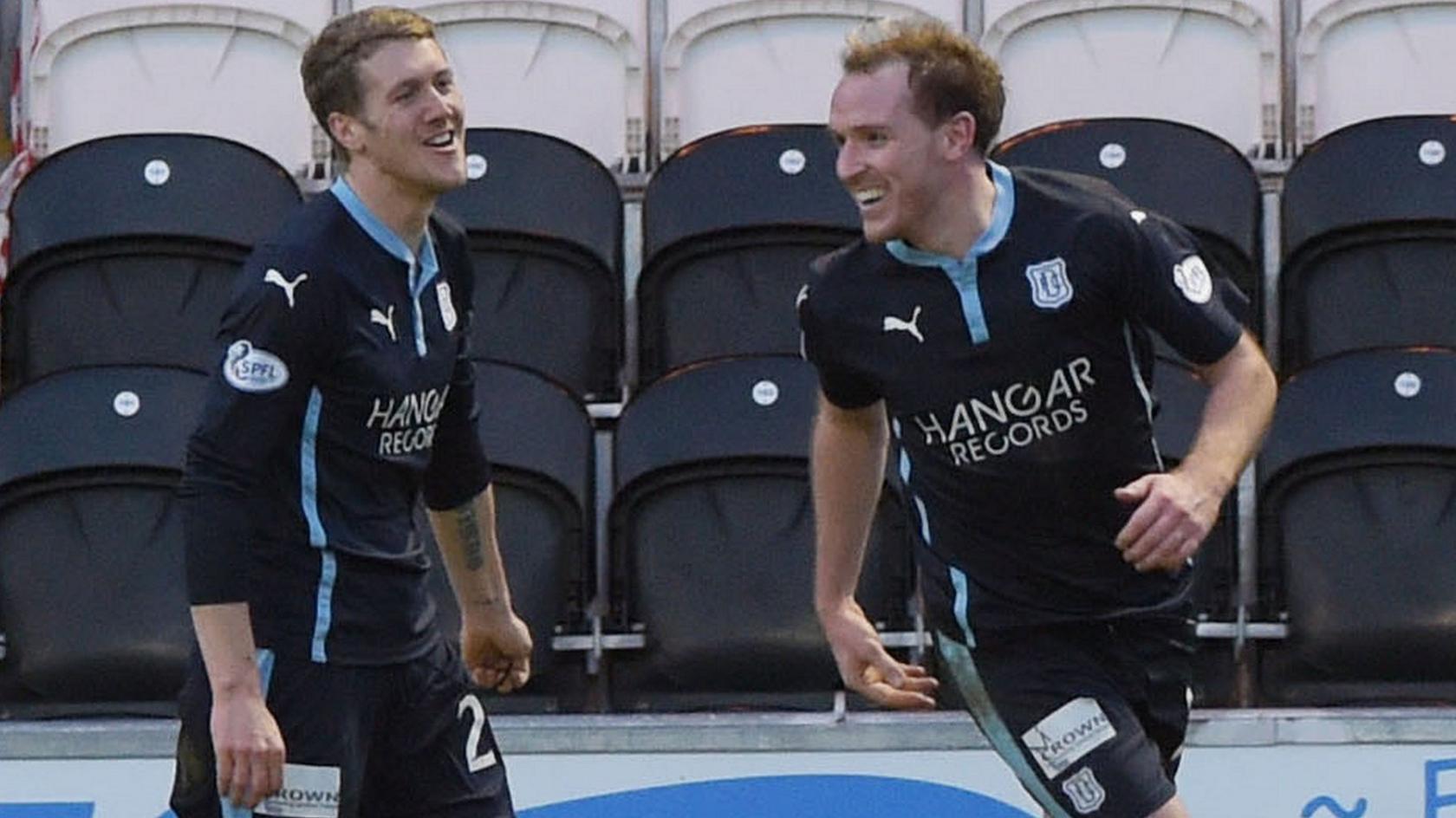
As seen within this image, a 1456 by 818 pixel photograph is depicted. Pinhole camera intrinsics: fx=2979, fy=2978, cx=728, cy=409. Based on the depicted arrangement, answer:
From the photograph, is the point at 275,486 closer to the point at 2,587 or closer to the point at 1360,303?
the point at 2,587

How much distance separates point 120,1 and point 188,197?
1276mm

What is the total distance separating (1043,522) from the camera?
452 cm

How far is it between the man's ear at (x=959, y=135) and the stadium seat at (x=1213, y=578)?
6.45ft

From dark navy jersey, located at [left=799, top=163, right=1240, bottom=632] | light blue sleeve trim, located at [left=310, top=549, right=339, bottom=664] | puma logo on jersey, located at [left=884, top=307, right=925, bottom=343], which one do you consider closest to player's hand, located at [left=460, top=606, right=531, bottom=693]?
light blue sleeve trim, located at [left=310, top=549, right=339, bottom=664]

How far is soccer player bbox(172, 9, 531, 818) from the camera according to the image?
14.1ft

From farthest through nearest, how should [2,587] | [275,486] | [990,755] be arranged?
[2,587] → [990,755] → [275,486]

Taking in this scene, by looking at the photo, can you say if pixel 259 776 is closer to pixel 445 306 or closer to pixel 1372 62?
pixel 445 306

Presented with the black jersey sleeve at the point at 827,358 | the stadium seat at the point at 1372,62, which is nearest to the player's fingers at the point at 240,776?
the black jersey sleeve at the point at 827,358

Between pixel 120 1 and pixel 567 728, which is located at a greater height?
pixel 120 1

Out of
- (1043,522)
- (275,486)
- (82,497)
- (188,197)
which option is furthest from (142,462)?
(1043,522)

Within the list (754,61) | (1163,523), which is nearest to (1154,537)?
(1163,523)

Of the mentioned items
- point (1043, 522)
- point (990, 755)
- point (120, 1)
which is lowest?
point (990, 755)

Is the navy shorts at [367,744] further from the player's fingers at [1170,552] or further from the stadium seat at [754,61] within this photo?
the stadium seat at [754,61]

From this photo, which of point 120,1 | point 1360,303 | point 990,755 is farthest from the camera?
point 120,1
